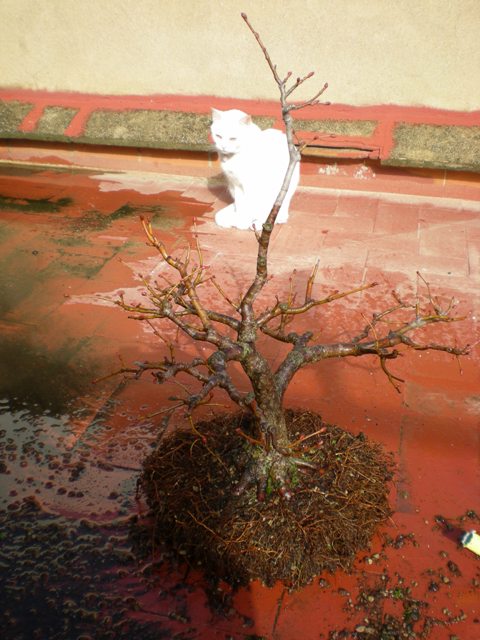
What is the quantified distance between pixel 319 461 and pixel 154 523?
0.84 meters

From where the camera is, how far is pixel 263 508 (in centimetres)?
261

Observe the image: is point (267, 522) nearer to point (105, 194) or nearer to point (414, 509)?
point (414, 509)

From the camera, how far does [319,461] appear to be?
2.80m

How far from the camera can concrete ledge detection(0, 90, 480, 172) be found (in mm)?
5723

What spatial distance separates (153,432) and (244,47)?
14.7 feet

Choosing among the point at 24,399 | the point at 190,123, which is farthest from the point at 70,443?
the point at 190,123

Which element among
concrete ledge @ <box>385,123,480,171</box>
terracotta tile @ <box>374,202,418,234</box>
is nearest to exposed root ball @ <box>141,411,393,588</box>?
terracotta tile @ <box>374,202,418,234</box>

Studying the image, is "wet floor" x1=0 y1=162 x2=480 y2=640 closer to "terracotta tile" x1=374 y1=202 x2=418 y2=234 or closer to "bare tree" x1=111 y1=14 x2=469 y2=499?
"terracotta tile" x1=374 y1=202 x2=418 y2=234

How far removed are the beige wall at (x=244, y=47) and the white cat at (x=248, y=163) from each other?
4.21ft

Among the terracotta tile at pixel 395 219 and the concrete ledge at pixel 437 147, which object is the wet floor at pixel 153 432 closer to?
the terracotta tile at pixel 395 219

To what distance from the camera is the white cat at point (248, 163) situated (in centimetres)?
480

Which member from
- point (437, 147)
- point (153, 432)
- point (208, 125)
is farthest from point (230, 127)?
point (153, 432)

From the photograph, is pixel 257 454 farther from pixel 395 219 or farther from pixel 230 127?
pixel 395 219

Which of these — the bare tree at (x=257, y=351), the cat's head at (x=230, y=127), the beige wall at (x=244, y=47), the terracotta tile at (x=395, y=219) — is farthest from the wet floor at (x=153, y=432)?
the beige wall at (x=244, y=47)
